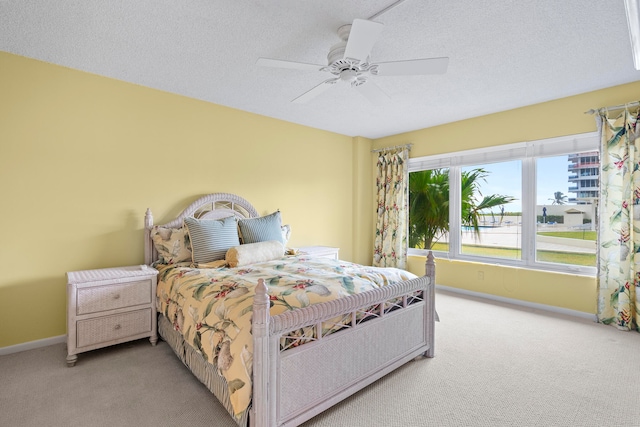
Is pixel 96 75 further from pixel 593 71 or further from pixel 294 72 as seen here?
pixel 593 71

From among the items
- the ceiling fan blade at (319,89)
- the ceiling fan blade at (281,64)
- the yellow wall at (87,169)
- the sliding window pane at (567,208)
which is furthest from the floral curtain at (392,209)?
the ceiling fan blade at (281,64)

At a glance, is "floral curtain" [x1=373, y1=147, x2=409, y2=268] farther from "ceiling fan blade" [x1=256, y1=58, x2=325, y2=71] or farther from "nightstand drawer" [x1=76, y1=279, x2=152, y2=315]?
"nightstand drawer" [x1=76, y1=279, x2=152, y2=315]

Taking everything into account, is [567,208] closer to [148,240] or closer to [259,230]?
[259,230]

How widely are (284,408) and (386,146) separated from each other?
175 inches

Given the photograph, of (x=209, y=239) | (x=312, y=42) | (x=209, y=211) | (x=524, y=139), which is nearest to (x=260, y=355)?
(x=209, y=239)

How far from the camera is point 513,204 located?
4066 mm

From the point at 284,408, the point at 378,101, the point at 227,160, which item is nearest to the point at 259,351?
the point at 284,408

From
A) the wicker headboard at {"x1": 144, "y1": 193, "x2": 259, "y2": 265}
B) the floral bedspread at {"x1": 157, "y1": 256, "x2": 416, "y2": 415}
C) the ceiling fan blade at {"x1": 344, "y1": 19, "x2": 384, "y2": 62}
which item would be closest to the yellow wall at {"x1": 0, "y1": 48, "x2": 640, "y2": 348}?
the wicker headboard at {"x1": 144, "y1": 193, "x2": 259, "y2": 265}

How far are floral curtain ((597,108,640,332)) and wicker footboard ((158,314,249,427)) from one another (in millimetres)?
3684

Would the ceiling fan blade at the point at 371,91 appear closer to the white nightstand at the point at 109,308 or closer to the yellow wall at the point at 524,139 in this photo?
the yellow wall at the point at 524,139

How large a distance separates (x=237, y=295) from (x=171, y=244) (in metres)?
1.42

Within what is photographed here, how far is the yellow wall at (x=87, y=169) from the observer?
2.55m

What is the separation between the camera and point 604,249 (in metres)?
3.22

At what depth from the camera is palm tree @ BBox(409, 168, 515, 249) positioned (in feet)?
14.5
